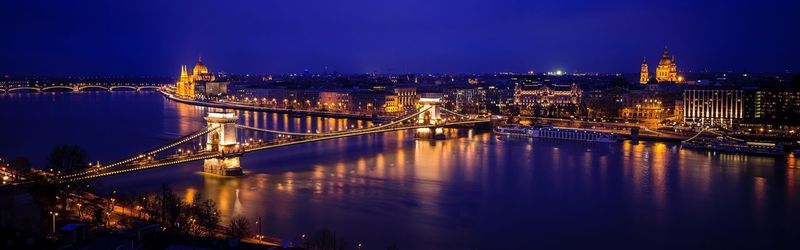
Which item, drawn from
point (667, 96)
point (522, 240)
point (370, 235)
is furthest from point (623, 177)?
point (667, 96)

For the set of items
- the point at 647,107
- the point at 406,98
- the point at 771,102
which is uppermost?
the point at 406,98

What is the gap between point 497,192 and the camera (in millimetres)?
7078

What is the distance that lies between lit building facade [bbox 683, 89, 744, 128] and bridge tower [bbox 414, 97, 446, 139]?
512cm

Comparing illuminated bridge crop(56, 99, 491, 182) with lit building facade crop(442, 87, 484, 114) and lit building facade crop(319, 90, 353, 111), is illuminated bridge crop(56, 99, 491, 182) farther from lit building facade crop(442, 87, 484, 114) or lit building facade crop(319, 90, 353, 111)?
lit building facade crop(319, 90, 353, 111)

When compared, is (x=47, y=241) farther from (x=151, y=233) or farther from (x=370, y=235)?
(x=370, y=235)

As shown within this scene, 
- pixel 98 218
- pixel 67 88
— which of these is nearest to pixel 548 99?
pixel 98 218

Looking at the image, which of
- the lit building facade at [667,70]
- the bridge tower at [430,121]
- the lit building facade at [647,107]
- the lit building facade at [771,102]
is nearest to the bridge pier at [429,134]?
the bridge tower at [430,121]

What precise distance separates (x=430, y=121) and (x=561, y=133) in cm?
233

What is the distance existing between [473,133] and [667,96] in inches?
237

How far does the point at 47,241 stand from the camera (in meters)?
3.65

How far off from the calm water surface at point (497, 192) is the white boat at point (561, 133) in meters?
0.88

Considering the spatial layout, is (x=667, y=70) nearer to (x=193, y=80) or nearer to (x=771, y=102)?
(x=771, y=102)

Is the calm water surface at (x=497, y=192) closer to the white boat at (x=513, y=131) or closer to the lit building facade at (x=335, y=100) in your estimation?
the white boat at (x=513, y=131)

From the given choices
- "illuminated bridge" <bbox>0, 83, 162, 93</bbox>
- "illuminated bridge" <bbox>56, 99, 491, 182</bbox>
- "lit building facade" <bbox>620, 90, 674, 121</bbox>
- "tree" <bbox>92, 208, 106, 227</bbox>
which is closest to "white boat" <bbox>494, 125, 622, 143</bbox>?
"illuminated bridge" <bbox>56, 99, 491, 182</bbox>
